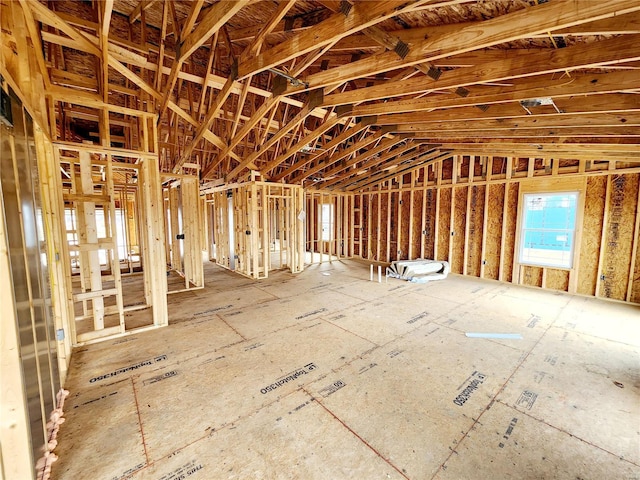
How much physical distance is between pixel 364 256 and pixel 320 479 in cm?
891

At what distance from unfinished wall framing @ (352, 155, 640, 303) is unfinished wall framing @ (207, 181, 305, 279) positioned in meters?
3.32

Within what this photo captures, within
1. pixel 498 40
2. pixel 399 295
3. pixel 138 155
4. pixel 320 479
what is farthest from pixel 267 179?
pixel 320 479

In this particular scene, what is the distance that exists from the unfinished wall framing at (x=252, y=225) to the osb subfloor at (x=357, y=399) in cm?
292

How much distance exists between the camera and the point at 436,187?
8102 mm

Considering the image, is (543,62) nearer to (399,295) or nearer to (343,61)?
(343,61)

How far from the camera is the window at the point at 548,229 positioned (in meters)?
6.02

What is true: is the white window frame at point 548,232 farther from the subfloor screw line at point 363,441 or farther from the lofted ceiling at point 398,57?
the subfloor screw line at point 363,441

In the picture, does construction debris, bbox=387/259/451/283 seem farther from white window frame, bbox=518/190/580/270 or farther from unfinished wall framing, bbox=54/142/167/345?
unfinished wall framing, bbox=54/142/167/345

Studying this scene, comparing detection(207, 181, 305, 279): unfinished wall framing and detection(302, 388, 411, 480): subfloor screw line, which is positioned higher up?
detection(207, 181, 305, 279): unfinished wall framing

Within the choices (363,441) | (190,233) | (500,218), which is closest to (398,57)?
(363,441)

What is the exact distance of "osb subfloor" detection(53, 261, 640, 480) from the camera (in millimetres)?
1906

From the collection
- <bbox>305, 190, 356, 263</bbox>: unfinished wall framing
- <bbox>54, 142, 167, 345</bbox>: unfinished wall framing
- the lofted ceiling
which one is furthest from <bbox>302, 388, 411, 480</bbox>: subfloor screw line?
→ <bbox>305, 190, 356, 263</bbox>: unfinished wall framing

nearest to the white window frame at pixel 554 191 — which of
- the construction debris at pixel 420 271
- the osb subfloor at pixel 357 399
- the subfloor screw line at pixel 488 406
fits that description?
the osb subfloor at pixel 357 399

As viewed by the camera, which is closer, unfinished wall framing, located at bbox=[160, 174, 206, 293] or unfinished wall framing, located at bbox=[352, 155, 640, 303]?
unfinished wall framing, located at bbox=[352, 155, 640, 303]
